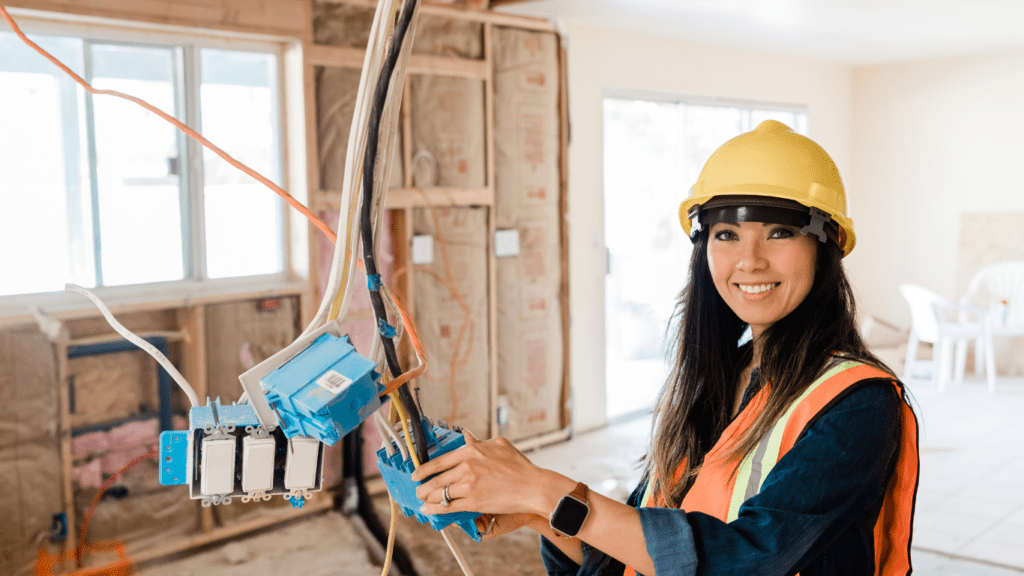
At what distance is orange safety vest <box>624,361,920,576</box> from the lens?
3.18ft

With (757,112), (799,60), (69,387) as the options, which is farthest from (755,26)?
(69,387)

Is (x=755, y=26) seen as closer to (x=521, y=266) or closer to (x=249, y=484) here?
(x=521, y=266)

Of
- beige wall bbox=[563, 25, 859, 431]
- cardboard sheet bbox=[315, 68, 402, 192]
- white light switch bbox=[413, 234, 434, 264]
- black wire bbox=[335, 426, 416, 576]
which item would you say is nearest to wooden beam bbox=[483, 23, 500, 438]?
white light switch bbox=[413, 234, 434, 264]

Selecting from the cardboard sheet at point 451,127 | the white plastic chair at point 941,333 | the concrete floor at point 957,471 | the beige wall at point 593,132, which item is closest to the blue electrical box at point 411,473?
the concrete floor at point 957,471

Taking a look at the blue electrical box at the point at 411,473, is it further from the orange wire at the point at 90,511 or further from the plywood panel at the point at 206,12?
the plywood panel at the point at 206,12

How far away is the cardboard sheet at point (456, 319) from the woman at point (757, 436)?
2741 mm

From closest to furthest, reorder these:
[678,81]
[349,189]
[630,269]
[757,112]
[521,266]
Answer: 1. [349,189]
2. [521,266]
3. [678,81]
4. [630,269]
5. [757,112]

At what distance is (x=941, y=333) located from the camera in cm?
590

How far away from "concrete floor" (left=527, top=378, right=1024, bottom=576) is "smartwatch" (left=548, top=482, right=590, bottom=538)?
2.17m

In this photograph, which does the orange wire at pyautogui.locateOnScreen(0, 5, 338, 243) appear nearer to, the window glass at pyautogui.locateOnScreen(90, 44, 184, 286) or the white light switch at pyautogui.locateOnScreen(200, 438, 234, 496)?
the white light switch at pyautogui.locateOnScreen(200, 438, 234, 496)

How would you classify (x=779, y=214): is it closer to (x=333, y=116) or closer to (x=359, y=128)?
(x=359, y=128)

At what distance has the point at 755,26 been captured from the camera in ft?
15.9

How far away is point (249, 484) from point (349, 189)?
27 cm

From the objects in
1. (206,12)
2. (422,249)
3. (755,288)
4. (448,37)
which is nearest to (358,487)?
(422,249)
